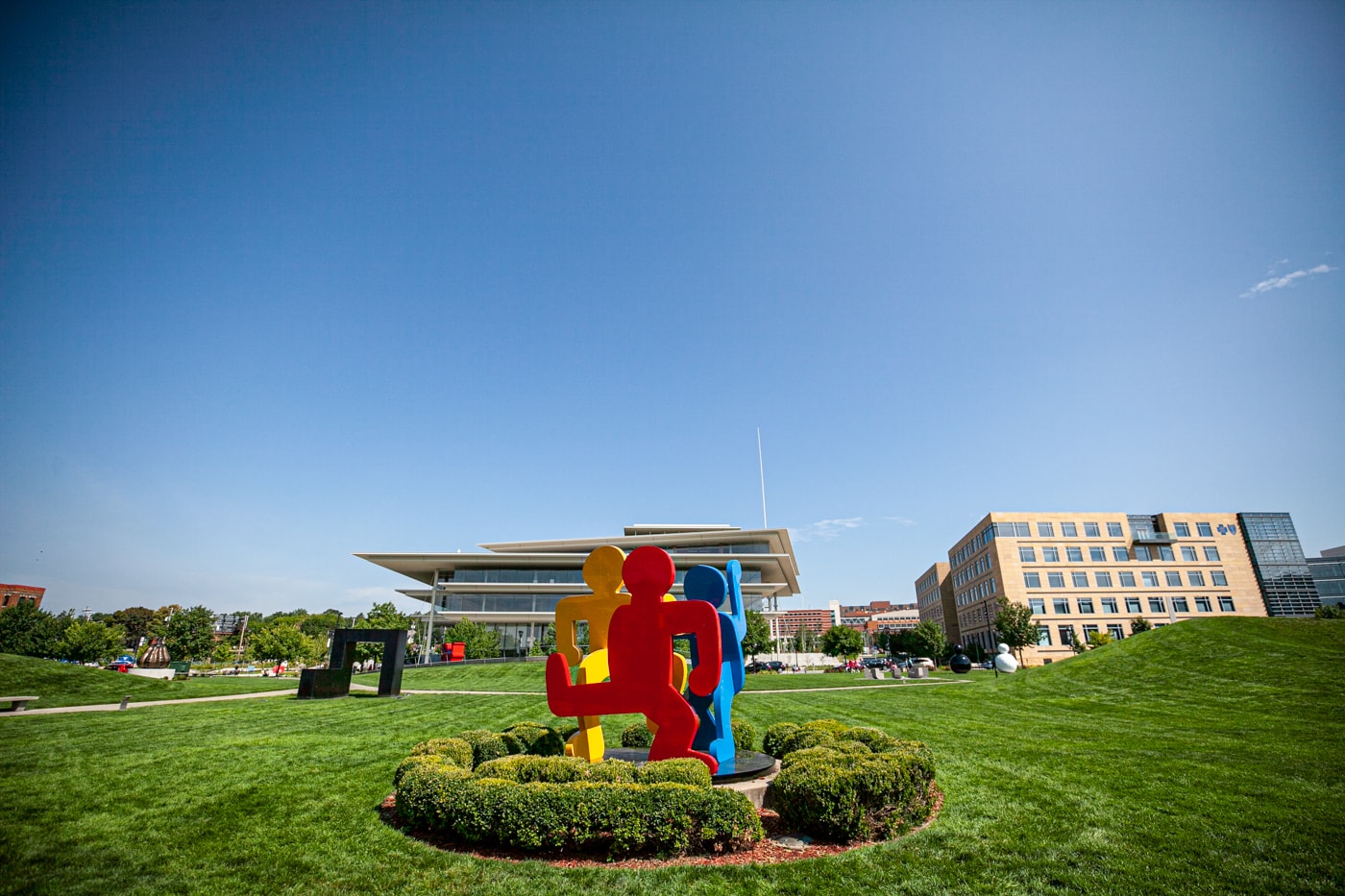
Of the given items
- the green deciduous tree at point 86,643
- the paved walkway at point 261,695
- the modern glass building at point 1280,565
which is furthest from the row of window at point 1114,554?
the green deciduous tree at point 86,643

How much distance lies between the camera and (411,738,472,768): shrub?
10016mm

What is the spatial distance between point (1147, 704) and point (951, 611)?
88244 millimetres

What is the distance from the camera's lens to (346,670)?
27109 millimetres

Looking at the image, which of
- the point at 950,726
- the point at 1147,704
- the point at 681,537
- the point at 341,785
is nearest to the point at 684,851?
the point at 341,785

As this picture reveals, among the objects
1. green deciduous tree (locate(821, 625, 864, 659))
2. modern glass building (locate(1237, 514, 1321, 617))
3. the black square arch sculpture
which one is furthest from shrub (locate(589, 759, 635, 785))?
modern glass building (locate(1237, 514, 1321, 617))

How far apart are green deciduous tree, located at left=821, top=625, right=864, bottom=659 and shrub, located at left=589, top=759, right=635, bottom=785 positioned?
6766cm

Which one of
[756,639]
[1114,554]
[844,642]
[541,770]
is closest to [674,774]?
[541,770]

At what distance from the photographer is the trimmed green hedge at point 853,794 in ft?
24.9

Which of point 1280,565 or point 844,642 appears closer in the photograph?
point 844,642

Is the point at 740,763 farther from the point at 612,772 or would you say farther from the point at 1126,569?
the point at 1126,569

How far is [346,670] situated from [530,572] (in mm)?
40871

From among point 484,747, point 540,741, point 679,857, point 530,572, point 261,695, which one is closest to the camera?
point 679,857

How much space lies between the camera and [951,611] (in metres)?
99.3

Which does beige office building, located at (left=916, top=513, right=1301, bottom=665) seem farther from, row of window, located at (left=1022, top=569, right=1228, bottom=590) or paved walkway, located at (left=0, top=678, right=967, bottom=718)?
paved walkway, located at (left=0, top=678, right=967, bottom=718)
